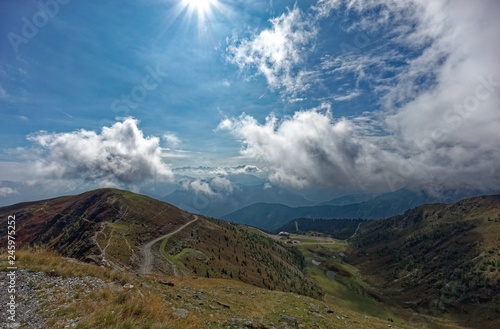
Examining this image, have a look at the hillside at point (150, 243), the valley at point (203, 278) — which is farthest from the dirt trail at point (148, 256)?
the valley at point (203, 278)

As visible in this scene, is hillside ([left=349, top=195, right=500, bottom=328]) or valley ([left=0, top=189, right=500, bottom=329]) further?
hillside ([left=349, top=195, right=500, bottom=328])

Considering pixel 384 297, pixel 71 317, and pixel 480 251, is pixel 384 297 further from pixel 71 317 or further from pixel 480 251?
pixel 71 317

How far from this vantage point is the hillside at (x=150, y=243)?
69.3m

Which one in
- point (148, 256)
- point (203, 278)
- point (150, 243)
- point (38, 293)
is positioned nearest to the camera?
point (38, 293)

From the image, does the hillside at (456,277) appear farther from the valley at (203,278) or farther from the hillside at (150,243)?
the hillside at (150,243)

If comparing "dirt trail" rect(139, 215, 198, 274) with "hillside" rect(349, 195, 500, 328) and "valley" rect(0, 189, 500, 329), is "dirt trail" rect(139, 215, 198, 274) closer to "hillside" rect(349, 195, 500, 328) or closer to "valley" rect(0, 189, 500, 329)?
"valley" rect(0, 189, 500, 329)

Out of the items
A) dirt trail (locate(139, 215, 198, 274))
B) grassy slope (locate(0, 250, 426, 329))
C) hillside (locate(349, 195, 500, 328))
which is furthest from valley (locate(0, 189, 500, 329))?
hillside (locate(349, 195, 500, 328))

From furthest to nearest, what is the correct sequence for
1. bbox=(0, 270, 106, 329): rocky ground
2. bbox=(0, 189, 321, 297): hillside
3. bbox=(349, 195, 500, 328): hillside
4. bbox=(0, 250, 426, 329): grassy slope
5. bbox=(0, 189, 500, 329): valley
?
bbox=(349, 195, 500, 328): hillside → bbox=(0, 189, 321, 297): hillside → bbox=(0, 189, 500, 329): valley → bbox=(0, 270, 106, 329): rocky ground → bbox=(0, 250, 426, 329): grassy slope

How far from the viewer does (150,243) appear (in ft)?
287

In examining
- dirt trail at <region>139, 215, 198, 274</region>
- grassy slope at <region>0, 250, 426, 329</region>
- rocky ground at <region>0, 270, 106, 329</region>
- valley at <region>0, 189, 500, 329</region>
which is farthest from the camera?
dirt trail at <region>139, 215, 198, 274</region>

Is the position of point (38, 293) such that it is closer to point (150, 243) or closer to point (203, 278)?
point (203, 278)

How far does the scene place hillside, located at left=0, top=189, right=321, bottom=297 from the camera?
6931 centimetres

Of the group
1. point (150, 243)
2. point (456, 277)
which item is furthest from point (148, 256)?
point (456, 277)

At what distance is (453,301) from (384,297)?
33.1 metres
